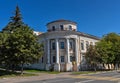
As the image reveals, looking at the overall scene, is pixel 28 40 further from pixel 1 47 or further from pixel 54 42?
pixel 54 42

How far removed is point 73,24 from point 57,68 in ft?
38.2

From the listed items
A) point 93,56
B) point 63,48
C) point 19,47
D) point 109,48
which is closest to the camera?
point 19,47

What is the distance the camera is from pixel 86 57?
157 ft

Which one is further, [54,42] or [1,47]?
[54,42]

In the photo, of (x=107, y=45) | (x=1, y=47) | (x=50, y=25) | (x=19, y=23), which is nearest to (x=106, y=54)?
(x=107, y=45)

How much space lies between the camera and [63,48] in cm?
4788

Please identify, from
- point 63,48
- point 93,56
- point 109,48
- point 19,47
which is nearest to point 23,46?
point 19,47

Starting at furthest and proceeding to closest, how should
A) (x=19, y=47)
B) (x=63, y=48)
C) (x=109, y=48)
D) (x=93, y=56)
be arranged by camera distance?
1. (x=109, y=48)
2. (x=63, y=48)
3. (x=93, y=56)
4. (x=19, y=47)

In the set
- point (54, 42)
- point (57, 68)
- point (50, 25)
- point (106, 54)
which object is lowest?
point (57, 68)

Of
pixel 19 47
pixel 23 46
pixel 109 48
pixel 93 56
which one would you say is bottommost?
pixel 93 56

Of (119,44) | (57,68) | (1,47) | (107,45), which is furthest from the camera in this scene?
(119,44)

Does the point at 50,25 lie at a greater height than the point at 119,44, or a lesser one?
greater

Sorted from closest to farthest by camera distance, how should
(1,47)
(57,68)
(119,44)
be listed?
(1,47) → (57,68) → (119,44)

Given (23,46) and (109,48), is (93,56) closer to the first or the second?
(109,48)
